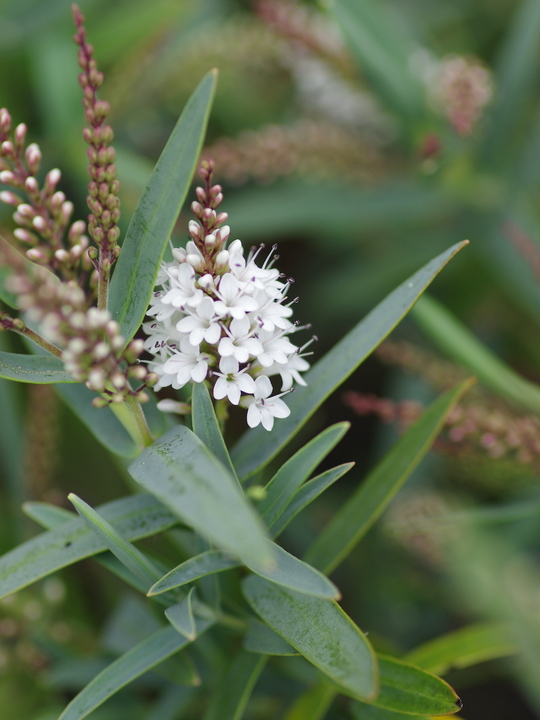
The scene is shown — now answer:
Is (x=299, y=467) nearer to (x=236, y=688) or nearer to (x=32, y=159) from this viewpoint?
(x=236, y=688)

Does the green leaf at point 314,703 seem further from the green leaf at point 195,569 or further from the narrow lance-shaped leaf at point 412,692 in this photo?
the green leaf at point 195,569

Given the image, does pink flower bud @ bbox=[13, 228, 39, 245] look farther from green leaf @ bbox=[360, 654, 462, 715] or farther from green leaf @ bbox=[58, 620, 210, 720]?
green leaf @ bbox=[360, 654, 462, 715]

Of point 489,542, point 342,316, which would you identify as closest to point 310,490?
point 489,542

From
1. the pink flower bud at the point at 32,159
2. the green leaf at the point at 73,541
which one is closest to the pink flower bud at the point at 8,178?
the pink flower bud at the point at 32,159

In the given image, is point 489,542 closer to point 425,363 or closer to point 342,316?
point 425,363

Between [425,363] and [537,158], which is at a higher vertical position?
[537,158]

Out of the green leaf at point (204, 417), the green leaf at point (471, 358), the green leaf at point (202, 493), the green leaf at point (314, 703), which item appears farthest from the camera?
the green leaf at point (471, 358)
